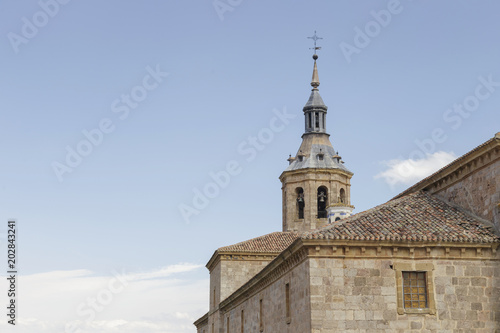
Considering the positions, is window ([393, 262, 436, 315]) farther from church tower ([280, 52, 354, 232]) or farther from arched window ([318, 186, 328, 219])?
arched window ([318, 186, 328, 219])

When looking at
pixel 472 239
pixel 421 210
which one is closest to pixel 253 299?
pixel 421 210

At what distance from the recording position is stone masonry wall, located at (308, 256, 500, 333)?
59.4 ft

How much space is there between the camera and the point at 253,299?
2753 centimetres

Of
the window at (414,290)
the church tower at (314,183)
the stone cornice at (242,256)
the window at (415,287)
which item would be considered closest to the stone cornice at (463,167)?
the window at (415,287)

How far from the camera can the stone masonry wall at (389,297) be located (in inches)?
712

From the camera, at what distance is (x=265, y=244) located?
36438 millimetres

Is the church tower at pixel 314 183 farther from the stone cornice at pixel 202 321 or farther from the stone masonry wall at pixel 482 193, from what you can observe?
the stone masonry wall at pixel 482 193

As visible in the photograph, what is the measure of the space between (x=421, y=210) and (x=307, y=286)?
4.42 meters

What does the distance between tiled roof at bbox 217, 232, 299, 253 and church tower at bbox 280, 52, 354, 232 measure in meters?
2.53

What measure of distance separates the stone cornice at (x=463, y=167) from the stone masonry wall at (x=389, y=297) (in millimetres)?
2708

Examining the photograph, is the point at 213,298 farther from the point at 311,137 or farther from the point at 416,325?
the point at 416,325

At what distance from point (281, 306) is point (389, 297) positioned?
4.84 m

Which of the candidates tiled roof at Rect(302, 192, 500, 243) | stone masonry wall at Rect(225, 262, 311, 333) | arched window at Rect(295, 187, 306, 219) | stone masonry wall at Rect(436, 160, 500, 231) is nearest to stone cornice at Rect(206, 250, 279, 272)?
arched window at Rect(295, 187, 306, 219)

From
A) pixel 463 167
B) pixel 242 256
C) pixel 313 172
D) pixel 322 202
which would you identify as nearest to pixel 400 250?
pixel 463 167
